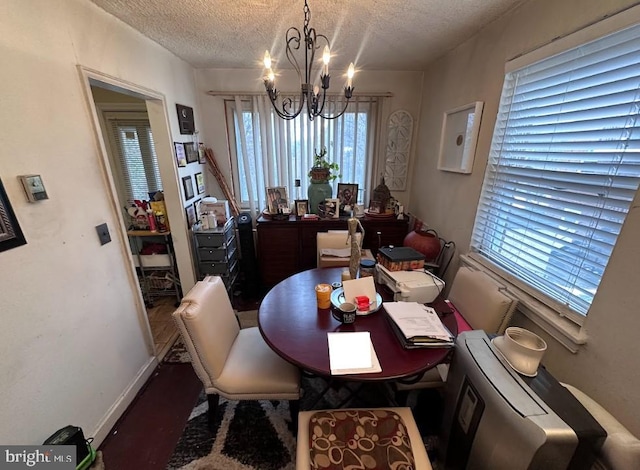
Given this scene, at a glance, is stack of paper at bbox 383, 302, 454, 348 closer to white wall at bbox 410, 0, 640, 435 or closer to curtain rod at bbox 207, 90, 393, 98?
white wall at bbox 410, 0, 640, 435

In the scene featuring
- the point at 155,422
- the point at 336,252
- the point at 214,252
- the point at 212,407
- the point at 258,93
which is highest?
the point at 258,93

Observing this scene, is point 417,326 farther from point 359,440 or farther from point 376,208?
point 376,208

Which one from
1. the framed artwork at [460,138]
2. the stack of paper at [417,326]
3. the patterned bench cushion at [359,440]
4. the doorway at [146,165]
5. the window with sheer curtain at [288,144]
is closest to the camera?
the patterned bench cushion at [359,440]

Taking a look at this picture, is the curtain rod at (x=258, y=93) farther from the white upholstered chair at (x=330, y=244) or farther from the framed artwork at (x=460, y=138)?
the white upholstered chair at (x=330, y=244)

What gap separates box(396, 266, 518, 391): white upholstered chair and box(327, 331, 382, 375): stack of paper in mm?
414

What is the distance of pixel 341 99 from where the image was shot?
2.86 meters

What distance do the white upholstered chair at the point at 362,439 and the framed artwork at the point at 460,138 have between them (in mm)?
1763

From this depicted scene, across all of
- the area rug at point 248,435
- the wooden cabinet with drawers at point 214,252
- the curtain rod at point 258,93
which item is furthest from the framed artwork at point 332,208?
the area rug at point 248,435

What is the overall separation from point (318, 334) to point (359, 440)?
43 cm

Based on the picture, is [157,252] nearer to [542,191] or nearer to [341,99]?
Result: [341,99]

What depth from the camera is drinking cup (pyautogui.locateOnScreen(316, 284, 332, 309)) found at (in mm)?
1396

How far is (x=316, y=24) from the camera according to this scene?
5.65ft

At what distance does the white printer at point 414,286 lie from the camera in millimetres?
1418

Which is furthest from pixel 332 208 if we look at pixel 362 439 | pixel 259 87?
pixel 362 439
